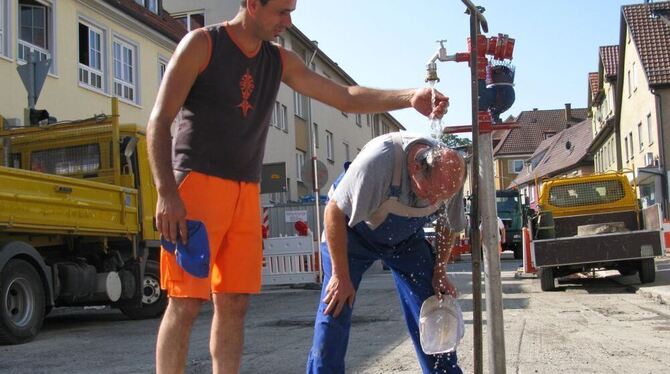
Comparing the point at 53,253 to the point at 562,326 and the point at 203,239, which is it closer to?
the point at 562,326

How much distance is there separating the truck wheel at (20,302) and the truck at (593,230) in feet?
26.2

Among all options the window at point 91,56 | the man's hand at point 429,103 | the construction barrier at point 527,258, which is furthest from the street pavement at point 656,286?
the window at point 91,56

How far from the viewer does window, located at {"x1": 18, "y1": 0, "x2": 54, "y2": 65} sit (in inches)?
628

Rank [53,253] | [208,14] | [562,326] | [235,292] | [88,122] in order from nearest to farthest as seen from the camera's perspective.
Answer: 1. [235,292]
2. [562,326]
3. [53,253]
4. [88,122]
5. [208,14]

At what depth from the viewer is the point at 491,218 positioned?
3.73 meters

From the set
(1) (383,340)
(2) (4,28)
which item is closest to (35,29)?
(2) (4,28)

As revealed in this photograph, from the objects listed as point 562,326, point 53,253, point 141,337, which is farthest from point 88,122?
point 562,326

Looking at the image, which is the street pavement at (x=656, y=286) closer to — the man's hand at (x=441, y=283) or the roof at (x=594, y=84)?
the man's hand at (x=441, y=283)

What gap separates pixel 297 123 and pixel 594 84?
87.6 ft

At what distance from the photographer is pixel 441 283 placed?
3.79 m

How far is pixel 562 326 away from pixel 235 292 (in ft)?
19.1

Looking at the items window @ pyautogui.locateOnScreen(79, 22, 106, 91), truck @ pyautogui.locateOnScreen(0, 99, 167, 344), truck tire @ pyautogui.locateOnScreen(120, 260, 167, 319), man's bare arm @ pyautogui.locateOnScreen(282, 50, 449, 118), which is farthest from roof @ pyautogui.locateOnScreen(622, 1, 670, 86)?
man's bare arm @ pyautogui.locateOnScreen(282, 50, 449, 118)

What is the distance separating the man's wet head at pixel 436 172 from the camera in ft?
10.7

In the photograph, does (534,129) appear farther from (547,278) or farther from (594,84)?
(547,278)
